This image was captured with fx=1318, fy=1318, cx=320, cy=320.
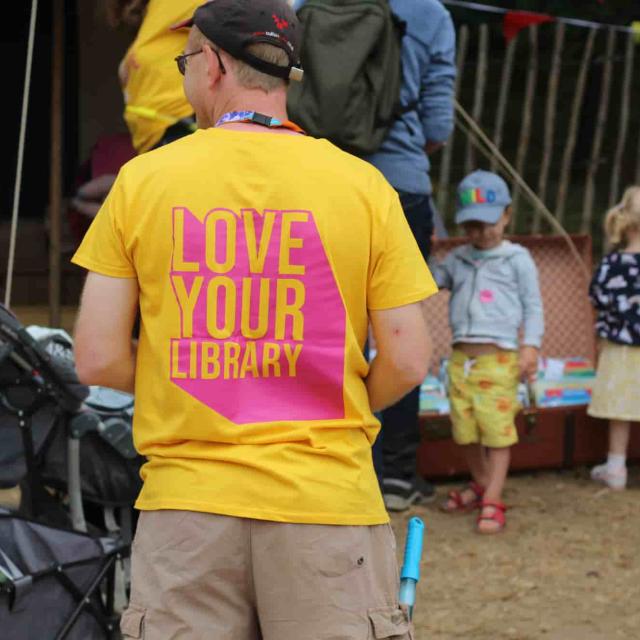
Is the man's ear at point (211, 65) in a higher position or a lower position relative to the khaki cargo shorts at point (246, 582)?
higher

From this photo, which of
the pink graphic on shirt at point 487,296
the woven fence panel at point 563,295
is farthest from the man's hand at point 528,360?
the woven fence panel at point 563,295

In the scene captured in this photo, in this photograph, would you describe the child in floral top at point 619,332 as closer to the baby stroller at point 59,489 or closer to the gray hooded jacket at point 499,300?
the gray hooded jacket at point 499,300

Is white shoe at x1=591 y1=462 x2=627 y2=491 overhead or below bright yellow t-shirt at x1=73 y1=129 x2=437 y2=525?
below

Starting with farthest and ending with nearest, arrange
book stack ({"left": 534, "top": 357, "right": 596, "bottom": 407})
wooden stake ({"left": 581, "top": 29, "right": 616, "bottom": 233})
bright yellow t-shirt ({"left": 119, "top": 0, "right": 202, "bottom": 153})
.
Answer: wooden stake ({"left": 581, "top": 29, "right": 616, "bottom": 233})
book stack ({"left": 534, "top": 357, "right": 596, "bottom": 407})
bright yellow t-shirt ({"left": 119, "top": 0, "right": 202, "bottom": 153})

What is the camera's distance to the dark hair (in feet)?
14.6

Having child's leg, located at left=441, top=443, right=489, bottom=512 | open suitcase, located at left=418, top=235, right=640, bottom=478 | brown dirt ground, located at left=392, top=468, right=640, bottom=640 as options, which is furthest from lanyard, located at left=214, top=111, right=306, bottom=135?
open suitcase, located at left=418, top=235, right=640, bottom=478

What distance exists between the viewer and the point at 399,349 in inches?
82.7

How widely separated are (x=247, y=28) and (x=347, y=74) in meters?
1.90

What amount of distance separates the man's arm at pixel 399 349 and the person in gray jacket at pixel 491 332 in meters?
2.71

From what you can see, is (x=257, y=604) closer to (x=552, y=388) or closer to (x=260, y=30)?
(x=260, y=30)

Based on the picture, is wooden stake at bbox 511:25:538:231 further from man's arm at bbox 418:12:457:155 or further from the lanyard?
the lanyard

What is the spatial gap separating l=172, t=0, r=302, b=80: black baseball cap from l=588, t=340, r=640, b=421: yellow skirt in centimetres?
368

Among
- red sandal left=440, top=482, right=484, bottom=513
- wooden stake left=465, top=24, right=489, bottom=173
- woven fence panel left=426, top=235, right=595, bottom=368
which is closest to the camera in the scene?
red sandal left=440, top=482, right=484, bottom=513

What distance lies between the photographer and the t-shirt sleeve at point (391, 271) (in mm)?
2066
